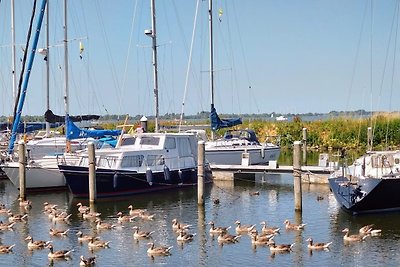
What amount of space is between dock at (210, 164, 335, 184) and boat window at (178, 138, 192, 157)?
3.14m

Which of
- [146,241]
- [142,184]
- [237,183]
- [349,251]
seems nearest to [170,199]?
[142,184]

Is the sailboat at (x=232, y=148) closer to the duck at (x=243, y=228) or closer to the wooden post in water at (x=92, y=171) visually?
the wooden post in water at (x=92, y=171)

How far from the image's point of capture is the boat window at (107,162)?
36.1 meters

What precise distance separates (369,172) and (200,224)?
309 inches

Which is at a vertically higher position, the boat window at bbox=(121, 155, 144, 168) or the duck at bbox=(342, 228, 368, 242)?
the boat window at bbox=(121, 155, 144, 168)

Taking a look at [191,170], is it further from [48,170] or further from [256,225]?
[256,225]

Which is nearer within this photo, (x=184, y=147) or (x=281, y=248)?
(x=281, y=248)

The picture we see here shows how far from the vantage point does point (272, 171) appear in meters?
39.9

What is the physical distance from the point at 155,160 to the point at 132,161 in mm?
1541

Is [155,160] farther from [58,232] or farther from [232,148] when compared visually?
[58,232]

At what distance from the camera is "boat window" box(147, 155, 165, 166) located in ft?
122

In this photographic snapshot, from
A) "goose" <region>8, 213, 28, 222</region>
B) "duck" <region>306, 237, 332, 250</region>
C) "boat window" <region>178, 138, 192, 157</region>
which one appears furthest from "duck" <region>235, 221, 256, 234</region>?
"boat window" <region>178, 138, 192, 157</region>

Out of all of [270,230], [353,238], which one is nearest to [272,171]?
[270,230]

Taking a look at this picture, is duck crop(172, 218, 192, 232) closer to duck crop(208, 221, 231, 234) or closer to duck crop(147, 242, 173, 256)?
duck crop(208, 221, 231, 234)
